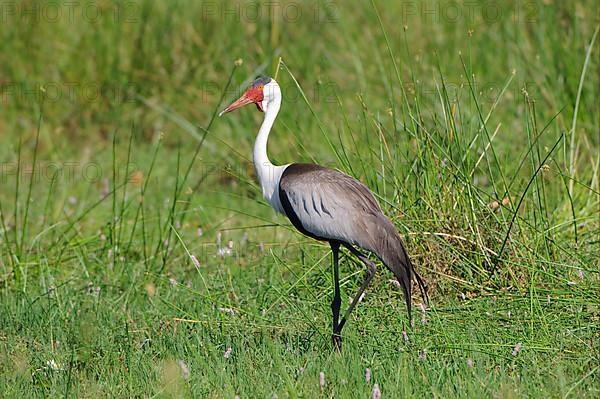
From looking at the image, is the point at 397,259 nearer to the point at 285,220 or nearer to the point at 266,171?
the point at 266,171

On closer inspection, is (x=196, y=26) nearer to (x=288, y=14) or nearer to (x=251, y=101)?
(x=288, y=14)

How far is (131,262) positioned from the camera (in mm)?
5781

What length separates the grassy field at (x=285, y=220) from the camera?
4270 millimetres

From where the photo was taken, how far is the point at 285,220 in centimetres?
683

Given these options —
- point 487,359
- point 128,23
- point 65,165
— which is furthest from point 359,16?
point 487,359

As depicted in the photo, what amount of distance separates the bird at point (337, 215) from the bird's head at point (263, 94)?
23 cm

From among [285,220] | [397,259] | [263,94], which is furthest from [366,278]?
[285,220]

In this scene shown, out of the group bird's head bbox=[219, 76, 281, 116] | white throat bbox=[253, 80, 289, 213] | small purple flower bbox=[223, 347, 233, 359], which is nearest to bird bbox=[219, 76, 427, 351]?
white throat bbox=[253, 80, 289, 213]

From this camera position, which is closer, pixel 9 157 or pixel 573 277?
pixel 573 277

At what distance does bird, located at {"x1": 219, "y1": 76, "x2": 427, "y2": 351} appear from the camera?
441 centimetres

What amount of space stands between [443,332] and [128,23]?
524 centimetres

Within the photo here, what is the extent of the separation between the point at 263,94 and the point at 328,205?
0.69m

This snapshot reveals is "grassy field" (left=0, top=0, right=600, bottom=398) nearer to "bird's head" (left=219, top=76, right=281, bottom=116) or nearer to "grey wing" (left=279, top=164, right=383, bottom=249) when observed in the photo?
"bird's head" (left=219, top=76, right=281, bottom=116)

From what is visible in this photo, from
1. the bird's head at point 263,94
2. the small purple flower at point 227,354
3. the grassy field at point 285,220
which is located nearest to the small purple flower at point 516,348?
the grassy field at point 285,220
